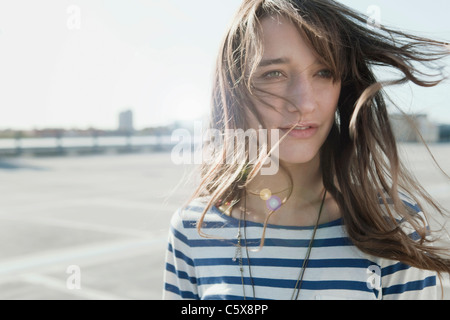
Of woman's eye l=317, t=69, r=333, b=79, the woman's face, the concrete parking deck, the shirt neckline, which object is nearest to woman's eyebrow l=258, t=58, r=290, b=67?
the woman's face

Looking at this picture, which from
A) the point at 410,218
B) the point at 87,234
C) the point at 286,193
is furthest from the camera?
the point at 87,234

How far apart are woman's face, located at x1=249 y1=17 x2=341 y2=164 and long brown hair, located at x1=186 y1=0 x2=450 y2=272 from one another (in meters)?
0.03

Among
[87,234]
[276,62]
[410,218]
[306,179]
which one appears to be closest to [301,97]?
[276,62]

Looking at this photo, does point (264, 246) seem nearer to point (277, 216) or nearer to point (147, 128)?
point (277, 216)

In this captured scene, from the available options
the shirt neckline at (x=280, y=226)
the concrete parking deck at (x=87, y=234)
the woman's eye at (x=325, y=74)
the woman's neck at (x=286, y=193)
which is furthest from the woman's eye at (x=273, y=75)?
the concrete parking deck at (x=87, y=234)

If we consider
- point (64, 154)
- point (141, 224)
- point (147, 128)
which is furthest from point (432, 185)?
point (147, 128)

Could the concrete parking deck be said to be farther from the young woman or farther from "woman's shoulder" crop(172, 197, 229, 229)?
the young woman

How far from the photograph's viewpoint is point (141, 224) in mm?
8055

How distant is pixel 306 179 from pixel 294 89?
0.38 m
